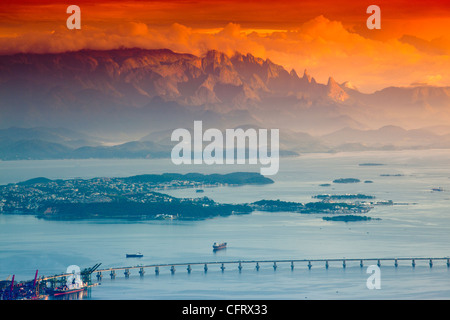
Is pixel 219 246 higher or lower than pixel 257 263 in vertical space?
higher

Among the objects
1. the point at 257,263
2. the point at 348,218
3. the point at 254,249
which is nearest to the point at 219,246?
the point at 254,249

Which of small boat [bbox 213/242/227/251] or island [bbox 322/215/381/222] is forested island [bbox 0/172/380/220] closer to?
island [bbox 322/215/381/222]

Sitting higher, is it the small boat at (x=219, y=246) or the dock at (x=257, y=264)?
the small boat at (x=219, y=246)

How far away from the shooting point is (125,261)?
19.6m

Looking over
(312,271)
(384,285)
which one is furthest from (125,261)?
(384,285)

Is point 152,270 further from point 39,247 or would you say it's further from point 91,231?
point 91,231

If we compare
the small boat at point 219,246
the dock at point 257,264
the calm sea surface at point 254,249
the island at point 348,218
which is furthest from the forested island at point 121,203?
the dock at point 257,264

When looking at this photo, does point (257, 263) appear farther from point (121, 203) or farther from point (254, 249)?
point (121, 203)

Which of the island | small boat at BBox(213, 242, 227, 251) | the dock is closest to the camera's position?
the dock

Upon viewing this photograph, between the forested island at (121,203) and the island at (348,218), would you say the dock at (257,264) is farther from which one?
the forested island at (121,203)

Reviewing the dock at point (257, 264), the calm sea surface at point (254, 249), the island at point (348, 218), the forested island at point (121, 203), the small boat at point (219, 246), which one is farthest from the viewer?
the forested island at point (121, 203)

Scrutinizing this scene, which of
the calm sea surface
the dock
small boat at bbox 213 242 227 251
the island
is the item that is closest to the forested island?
the calm sea surface
